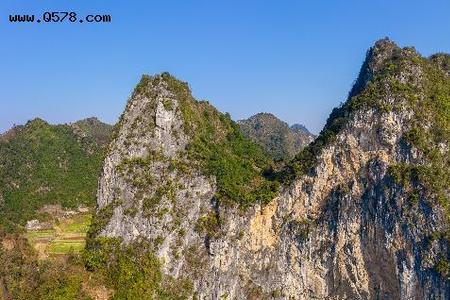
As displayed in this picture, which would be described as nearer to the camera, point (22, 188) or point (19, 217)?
point (19, 217)

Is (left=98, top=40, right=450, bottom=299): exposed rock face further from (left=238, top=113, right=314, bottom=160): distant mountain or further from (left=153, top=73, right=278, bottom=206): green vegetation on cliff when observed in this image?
(left=238, top=113, right=314, bottom=160): distant mountain

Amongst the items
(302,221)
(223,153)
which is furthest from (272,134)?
(302,221)

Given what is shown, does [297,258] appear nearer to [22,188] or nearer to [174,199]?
[174,199]

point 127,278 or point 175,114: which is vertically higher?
point 175,114

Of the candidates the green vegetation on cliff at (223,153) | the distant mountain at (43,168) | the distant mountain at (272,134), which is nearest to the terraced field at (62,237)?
the distant mountain at (43,168)

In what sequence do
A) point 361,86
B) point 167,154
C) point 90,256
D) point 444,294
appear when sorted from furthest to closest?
point 361,86 → point 167,154 → point 90,256 → point 444,294

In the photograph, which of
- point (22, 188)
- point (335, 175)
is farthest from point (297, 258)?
point (22, 188)

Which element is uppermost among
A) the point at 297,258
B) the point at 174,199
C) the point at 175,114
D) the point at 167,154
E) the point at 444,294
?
Answer: the point at 175,114
